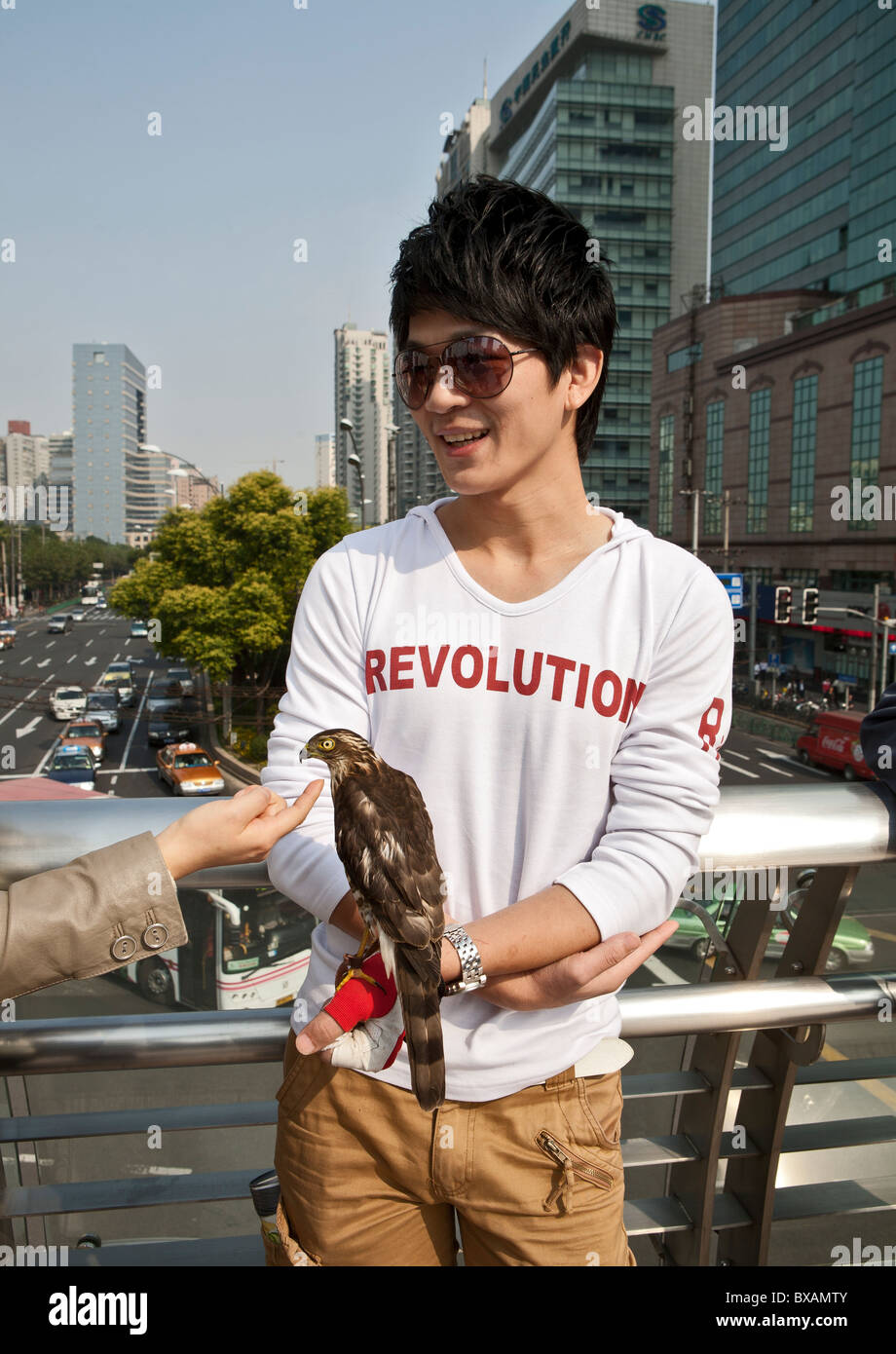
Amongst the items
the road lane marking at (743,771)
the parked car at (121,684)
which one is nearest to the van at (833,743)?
the road lane marking at (743,771)

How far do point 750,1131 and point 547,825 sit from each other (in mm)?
1281

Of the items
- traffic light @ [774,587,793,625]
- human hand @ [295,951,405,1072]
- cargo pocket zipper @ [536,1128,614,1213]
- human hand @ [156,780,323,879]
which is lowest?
cargo pocket zipper @ [536,1128,614,1213]

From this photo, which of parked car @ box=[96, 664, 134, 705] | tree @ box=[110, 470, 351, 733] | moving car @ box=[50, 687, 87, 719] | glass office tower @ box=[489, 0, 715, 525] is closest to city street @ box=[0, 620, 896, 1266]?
tree @ box=[110, 470, 351, 733]

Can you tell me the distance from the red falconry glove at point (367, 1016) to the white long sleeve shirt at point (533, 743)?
15 cm

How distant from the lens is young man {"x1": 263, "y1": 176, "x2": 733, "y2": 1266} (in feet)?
5.06

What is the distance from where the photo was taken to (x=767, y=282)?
195ft

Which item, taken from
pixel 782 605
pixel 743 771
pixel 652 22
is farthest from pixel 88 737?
pixel 652 22

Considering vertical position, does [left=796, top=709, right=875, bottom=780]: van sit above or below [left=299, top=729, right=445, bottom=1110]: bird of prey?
below

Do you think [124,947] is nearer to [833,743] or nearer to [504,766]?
[504,766]

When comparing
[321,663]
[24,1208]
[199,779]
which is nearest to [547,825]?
[321,663]

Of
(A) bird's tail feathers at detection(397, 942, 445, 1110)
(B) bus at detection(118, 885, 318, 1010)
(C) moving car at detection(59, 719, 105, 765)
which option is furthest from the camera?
(C) moving car at detection(59, 719, 105, 765)

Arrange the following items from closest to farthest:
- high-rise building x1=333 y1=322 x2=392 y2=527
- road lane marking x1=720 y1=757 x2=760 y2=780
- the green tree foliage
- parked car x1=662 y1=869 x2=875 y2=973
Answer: parked car x1=662 y1=869 x2=875 y2=973, road lane marking x1=720 y1=757 x2=760 y2=780, the green tree foliage, high-rise building x1=333 y1=322 x2=392 y2=527

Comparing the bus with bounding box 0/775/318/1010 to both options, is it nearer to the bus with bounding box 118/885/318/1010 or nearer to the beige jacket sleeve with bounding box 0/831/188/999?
the bus with bounding box 118/885/318/1010
